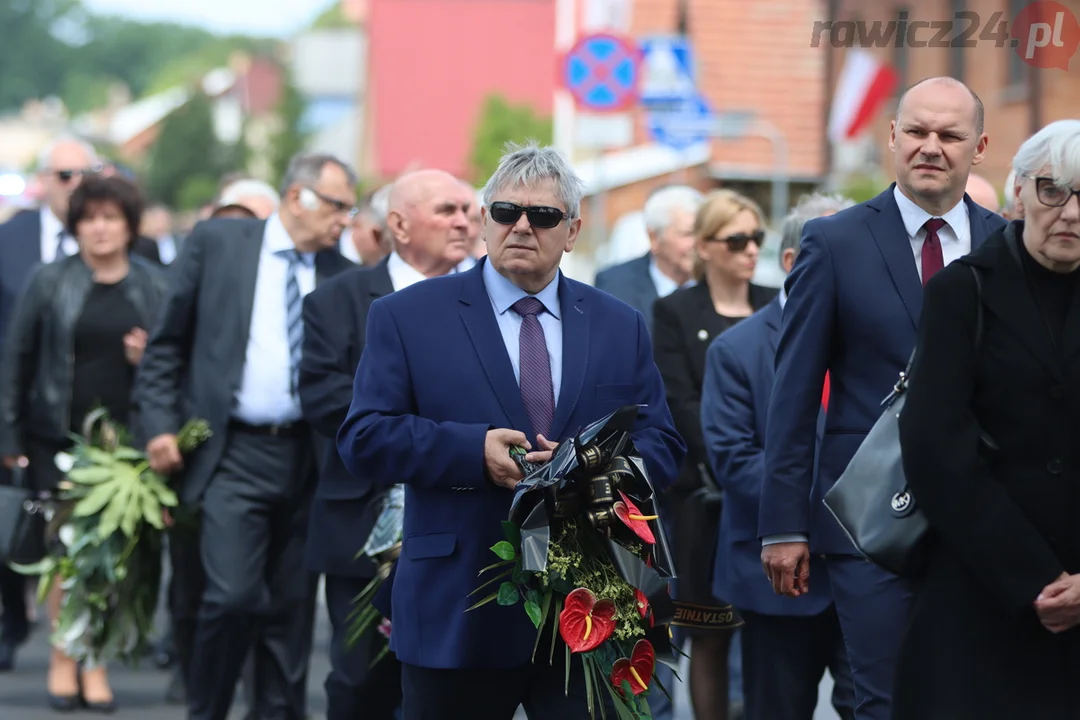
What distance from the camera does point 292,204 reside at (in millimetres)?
8672

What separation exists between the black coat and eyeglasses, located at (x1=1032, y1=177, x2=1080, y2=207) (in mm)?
187

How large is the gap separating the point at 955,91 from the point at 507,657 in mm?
2150

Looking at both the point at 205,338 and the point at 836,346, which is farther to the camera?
the point at 205,338

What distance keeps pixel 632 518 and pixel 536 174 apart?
1.04 meters

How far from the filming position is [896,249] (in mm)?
5758

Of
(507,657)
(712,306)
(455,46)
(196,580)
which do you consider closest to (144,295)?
(196,580)

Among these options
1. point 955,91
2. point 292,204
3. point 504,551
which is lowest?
point 504,551

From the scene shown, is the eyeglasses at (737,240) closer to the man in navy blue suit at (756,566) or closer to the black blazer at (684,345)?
the black blazer at (684,345)

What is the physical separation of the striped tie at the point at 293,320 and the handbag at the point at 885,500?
3.89 meters

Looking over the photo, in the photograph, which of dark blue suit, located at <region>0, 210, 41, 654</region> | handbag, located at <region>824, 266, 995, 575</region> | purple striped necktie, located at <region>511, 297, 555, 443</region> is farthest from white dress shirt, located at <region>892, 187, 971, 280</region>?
dark blue suit, located at <region>0, 210, 41, 654</region>

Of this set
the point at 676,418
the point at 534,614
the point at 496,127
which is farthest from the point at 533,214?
the point at 496,127

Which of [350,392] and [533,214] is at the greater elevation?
[533,214]

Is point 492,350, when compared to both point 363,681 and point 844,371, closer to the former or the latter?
point 844,371

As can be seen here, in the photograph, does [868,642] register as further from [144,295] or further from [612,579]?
[144,295]
